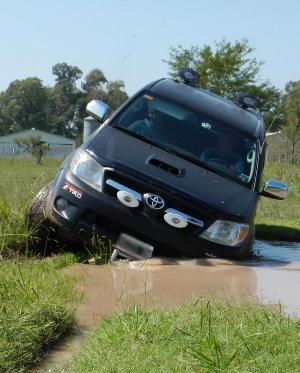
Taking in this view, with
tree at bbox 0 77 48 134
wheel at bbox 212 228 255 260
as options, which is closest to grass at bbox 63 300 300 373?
wheel at bbox 212 228 255 260

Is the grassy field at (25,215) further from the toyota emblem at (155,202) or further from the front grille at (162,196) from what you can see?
the toyota emblem at (155,202)

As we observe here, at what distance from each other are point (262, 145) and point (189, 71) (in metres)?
1.64

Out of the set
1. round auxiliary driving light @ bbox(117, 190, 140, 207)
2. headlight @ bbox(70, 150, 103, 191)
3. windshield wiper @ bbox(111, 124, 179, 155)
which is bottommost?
round auxiliary driving light @ bbox(117, 190, 140, 207)

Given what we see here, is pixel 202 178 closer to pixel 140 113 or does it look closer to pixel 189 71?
pixel 140 113

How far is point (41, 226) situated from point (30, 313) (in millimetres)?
3132

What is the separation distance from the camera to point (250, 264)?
24.0 feet

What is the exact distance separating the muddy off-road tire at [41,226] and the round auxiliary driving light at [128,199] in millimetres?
944

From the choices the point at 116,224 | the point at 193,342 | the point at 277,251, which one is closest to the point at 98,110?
the point at 116,224

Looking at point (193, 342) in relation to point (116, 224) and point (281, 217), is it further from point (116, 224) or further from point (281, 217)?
point (281, 217)

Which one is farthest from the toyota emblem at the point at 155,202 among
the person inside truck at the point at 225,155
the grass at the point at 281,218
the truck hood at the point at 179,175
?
the grass at the point at 281,218

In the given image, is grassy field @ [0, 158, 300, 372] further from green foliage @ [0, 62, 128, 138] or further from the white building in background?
green foliage @ [0, 62, 128, 138]

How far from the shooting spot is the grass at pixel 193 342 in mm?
3707

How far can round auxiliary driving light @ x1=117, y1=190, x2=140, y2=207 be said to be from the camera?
680 cm

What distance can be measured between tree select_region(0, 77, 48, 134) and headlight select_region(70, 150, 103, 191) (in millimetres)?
90333
